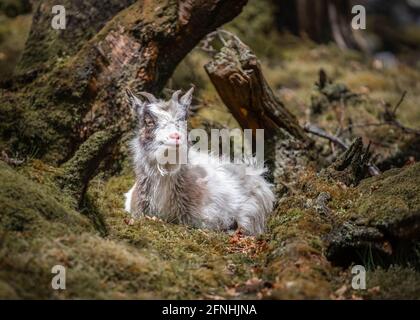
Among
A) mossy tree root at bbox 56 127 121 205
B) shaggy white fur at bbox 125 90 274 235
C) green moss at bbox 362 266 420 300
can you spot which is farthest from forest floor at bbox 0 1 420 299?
shaggy white fur at bbox 125 90 274 235

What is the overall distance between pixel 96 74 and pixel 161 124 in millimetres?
1622

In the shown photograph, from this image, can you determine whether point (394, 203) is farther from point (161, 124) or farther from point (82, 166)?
point (82, 166)

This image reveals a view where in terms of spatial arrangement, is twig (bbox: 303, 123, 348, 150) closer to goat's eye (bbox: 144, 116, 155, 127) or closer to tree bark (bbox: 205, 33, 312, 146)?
tree bark (bbox: 205, 33, 312, 146)

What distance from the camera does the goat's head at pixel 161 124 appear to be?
829 centimetres

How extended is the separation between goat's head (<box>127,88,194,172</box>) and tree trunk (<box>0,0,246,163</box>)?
2.82 ft

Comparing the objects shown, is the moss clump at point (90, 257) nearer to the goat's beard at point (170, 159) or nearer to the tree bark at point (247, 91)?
the goat's beard at point (170, 159)

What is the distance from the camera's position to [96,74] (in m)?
9.33

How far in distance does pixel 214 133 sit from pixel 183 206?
277 centimetres

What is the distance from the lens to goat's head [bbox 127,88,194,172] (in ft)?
27.2

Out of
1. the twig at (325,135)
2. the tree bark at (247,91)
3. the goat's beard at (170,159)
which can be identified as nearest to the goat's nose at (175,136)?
the goat's beard at (170,159)

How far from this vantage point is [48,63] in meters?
9.66

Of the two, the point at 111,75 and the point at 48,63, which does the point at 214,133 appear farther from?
the point at 48,63

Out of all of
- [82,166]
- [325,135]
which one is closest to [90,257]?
[82,166]

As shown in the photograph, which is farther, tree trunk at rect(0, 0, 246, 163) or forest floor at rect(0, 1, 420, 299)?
tree trunk at rect(0, 0, 246, 163)
